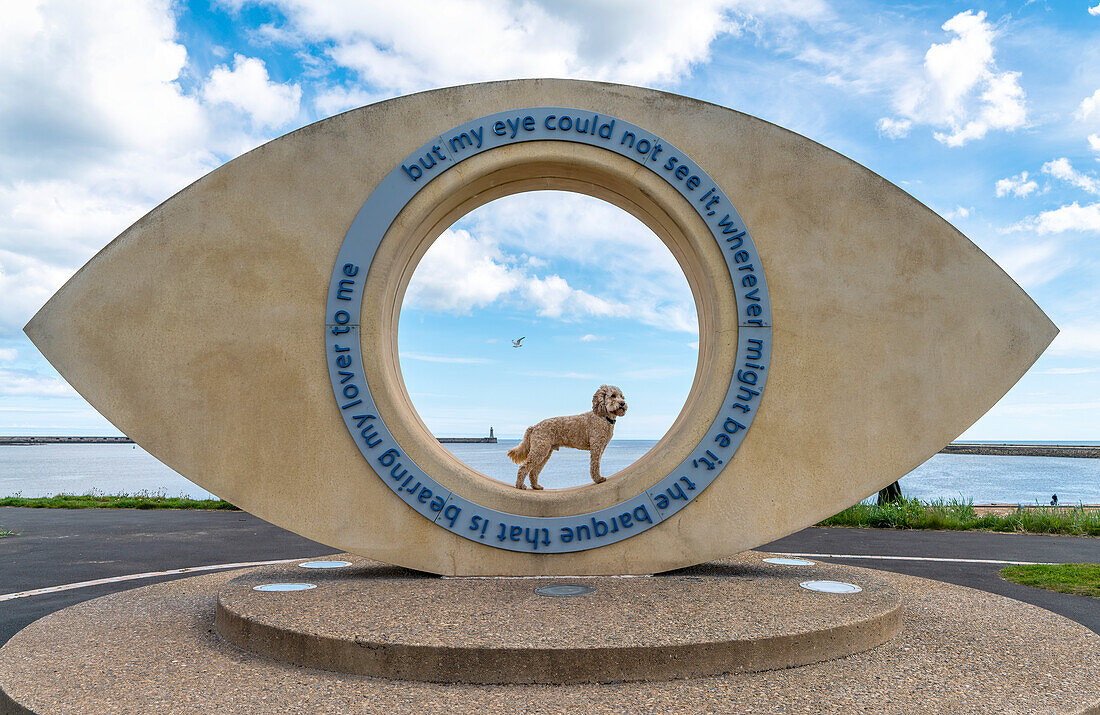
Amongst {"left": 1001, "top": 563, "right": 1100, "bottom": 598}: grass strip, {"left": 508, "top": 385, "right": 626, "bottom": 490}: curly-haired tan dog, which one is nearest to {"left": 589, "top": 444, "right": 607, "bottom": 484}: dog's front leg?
{"left": 508, "top": 385, "right": 626, "bottom": 490}: curly-haired tan dog

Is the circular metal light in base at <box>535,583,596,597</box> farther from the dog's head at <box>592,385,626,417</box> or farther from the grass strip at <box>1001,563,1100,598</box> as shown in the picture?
the grass strip at <box>1001,563,1100,598</box>

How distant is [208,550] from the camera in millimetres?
12508

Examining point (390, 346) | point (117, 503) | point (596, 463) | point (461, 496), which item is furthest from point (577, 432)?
point (117, 503)

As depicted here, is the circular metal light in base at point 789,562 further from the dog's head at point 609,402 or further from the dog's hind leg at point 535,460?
the dog's hind leg at point 535,460

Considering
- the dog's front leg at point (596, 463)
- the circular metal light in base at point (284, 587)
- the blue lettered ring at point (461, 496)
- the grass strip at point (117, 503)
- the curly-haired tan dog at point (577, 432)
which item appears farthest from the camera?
the grass strip at point (117, 503)

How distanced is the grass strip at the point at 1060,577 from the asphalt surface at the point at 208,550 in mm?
223

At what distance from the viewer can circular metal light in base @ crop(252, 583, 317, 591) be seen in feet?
23.4

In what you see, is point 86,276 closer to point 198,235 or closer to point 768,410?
point 198,235

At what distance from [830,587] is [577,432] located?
2885mm

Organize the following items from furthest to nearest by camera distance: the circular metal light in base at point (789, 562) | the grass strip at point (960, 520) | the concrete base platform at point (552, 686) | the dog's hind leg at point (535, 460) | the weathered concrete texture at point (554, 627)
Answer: the grass strip at point (960, 520) → the circular metal light in base at point (789, 562) → the dog's hind leg at point (535, 460) → the weathered concrete texture at point (554, 627) → the concrete base platform at point (552, 686)

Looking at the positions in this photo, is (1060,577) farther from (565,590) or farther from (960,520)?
(565,590)

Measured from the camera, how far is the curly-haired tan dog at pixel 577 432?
26.5 ft

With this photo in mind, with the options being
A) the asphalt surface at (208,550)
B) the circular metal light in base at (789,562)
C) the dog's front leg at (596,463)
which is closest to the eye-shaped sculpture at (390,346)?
the dog's front leg at (596,463)

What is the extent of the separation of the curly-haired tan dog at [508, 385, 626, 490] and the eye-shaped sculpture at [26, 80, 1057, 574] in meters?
0.54
